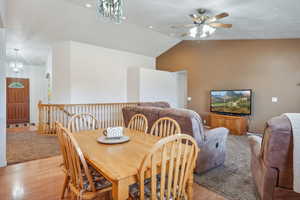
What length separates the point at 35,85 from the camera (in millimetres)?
8672

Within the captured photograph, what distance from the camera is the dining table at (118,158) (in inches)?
42.9

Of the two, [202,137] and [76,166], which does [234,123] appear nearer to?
[202,137]

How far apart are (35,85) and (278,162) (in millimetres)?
10291

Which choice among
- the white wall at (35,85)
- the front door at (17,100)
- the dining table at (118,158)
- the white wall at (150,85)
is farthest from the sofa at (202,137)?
the front door at (17,100)

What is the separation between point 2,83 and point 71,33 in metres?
2.99

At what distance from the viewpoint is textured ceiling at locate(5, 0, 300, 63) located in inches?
142

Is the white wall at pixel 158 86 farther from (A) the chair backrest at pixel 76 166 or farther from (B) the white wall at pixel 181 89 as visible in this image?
(A) the chair backrest at pixel 76 166

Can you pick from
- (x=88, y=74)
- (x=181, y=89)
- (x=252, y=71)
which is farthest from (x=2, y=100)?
(x=181, y=89)

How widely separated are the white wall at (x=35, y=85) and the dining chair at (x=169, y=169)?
922 centimetres

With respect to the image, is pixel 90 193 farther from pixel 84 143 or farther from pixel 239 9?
pixel 239 9

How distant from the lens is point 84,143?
1.72 m

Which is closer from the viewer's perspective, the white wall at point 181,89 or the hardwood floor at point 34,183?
the hardwood floor at point 34,183

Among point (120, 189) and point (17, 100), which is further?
point (17, 100)

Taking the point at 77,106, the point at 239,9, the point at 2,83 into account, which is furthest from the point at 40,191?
the point at 239,9
